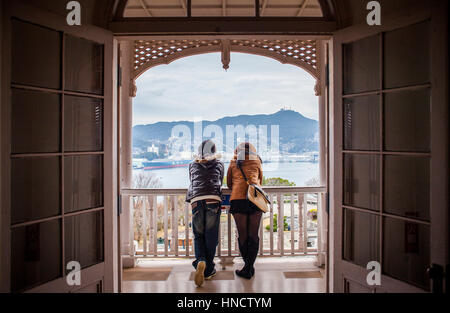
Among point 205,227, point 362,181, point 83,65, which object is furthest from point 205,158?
point 362,181

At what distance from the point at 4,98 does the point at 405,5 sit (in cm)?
218

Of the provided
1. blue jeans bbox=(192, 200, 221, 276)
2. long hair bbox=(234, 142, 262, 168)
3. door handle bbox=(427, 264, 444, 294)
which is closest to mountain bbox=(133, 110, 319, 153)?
long hair bbox=(234, 142, 262, 168)

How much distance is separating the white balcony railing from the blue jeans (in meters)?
0.49

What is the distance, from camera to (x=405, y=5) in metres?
1.50

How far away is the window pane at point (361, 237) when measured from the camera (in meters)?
1.65

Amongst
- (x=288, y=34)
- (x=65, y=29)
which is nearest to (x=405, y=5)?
(x=288, y=34)

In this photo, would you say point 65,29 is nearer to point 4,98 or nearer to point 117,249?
point 4,98

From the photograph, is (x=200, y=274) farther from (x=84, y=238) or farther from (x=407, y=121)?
(x=407, y=121)

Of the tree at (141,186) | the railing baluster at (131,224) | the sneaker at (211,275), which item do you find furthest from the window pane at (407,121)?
the railing baluster at (131,224)

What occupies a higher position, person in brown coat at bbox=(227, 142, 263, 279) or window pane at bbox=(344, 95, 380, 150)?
window pane at bbox=(344, 95, 380, 150)

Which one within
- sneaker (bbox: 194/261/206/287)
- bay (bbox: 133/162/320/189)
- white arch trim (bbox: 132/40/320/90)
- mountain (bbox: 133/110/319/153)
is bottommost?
sneaker (bbox: 194/261/206/287)

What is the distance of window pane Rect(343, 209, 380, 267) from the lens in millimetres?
1649

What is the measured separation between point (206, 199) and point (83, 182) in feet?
4.80

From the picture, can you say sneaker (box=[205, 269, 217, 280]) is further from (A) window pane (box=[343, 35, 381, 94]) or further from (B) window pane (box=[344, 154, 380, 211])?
(A) window pane (box=[343, 35, 381, 94])
